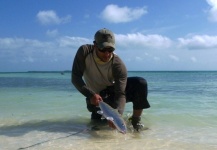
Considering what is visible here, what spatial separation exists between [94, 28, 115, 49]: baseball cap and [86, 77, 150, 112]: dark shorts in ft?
2.79

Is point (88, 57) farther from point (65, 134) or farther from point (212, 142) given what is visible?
point (212, 142)

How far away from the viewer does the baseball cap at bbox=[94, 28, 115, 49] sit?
4.27 meters

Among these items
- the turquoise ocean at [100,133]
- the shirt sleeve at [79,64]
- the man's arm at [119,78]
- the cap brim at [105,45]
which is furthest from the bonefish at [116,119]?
the shirt sleeve at [79,64]

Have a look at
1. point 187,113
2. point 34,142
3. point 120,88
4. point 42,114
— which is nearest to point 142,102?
point 120,88

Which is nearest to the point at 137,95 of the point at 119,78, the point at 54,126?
the point at 119,78

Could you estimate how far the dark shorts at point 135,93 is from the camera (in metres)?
4.79

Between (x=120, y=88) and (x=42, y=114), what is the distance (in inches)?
103

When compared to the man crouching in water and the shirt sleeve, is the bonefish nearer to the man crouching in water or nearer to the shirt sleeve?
the man crouching in water

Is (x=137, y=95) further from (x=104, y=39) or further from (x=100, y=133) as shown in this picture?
(x=104, y=39)

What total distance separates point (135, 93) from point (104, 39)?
1061 millimetres

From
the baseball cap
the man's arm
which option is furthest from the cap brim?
the man's arm

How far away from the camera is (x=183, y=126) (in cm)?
516

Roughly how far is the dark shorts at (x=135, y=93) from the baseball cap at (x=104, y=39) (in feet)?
2.79

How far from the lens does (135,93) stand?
191 inches
